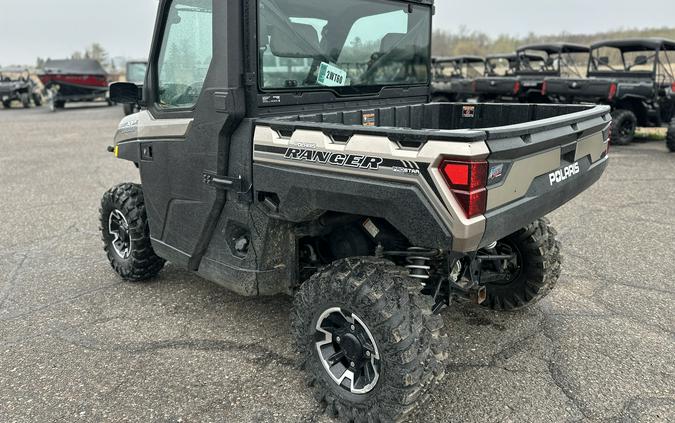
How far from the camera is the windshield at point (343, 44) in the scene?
3.00m

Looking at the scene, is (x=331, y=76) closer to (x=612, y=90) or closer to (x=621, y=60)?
(x=612, y=90)

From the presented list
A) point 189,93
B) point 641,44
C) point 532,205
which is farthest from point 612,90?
point 189,93

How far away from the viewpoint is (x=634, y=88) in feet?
35.1

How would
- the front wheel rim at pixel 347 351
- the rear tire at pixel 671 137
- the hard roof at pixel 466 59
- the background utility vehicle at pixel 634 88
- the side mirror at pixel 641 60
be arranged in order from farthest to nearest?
the hard roof at pixel 466 59, the side mirror at pixel 641 60, the background utility vehicle at pixel 634 88, the rear tire at pixel 671 137, the front wheel rim at pixel 347 351

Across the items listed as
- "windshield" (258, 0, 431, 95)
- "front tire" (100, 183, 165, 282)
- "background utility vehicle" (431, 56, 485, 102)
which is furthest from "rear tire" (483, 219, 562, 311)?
"background utility vehicle" (431, 56, 485, 102)

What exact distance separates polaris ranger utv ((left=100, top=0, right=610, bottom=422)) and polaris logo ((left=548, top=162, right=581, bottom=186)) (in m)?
0.01

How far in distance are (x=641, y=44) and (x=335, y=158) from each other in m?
Result: 11.3

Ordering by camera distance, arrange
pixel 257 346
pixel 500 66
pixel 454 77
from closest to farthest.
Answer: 1. pixel 257 346
2. pixel 454 77
3. pixel 500 66

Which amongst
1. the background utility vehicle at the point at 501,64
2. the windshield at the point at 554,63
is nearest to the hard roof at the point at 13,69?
the background utility vehicle at the point at 501,64

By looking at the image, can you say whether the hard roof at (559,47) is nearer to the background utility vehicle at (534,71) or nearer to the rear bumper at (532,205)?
the background utility vehicle at (534,71)

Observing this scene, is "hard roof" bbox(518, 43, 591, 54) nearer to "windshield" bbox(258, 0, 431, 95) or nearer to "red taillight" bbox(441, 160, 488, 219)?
"windshield" bbox(258, 0, 431, 95)

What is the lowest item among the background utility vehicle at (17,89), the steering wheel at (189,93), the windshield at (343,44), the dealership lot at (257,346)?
the dealership lot at (257,346)

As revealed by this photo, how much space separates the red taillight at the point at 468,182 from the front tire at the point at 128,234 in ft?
9.00

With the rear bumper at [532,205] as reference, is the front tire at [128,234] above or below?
below
